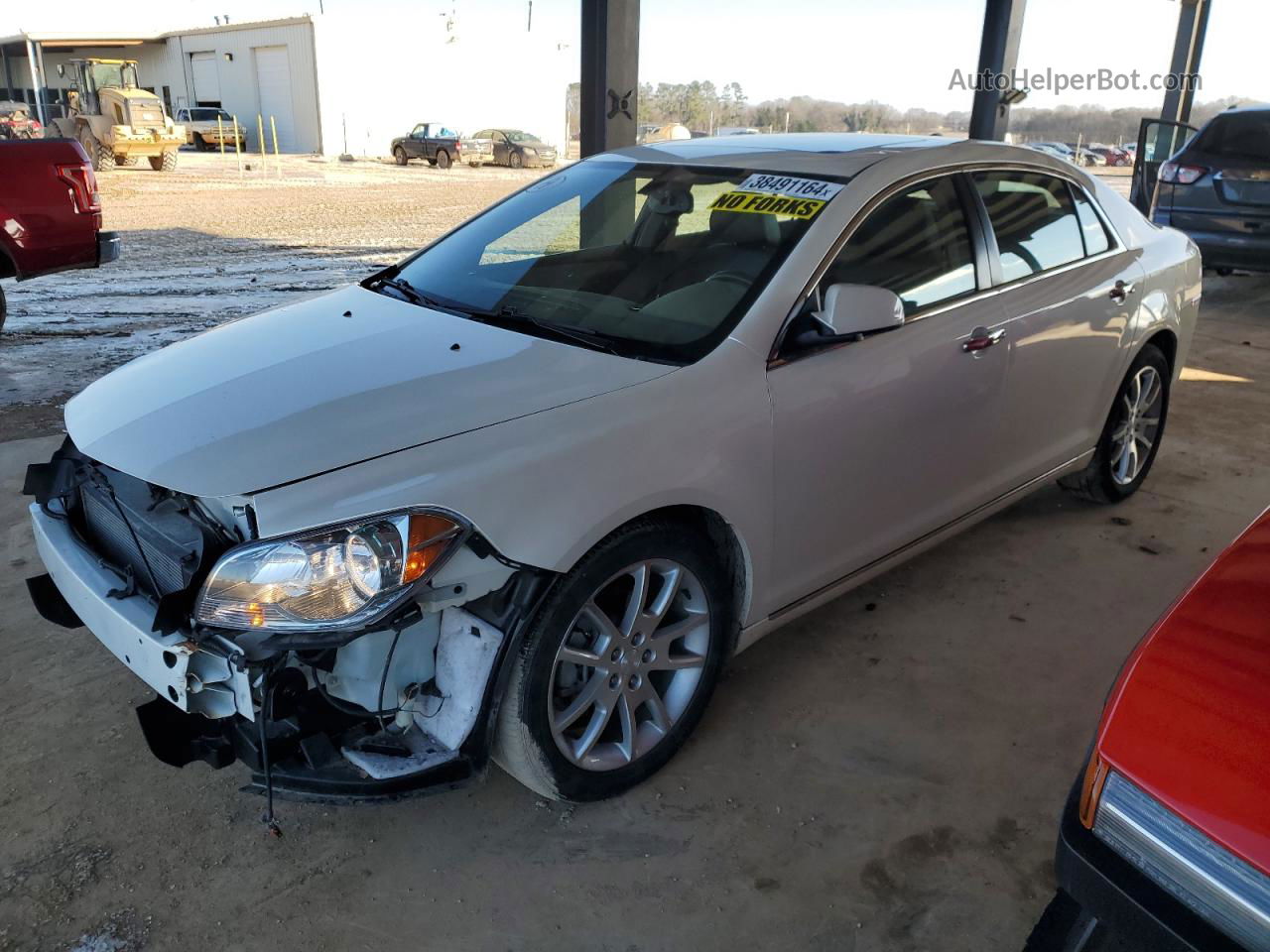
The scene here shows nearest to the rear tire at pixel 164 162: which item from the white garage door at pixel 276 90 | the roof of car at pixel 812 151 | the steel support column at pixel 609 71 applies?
the white garage door at pixel 276 90

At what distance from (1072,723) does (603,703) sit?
4.87ft

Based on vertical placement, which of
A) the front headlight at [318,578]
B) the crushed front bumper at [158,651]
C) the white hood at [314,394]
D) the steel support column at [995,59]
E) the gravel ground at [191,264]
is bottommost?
the gravel ground at [191,264]

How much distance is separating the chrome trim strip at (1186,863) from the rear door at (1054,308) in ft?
6.79

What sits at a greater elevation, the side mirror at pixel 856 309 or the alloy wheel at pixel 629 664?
the side mirror at pixel 856 309

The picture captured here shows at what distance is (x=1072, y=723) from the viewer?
2.91 m

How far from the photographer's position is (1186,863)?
141cm

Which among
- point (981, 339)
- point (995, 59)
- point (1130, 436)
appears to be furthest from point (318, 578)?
point (995, 59)

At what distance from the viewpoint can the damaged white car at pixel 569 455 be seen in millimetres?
2004

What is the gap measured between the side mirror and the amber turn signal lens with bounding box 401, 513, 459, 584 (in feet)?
3.84

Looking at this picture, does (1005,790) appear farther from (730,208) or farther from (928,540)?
(730,208)

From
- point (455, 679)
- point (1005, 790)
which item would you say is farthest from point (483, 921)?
point (1005, 790)

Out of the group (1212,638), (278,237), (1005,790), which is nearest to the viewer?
(1212,638)

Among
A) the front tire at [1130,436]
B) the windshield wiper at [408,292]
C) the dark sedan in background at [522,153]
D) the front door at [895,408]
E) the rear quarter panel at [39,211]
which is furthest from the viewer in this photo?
the dark sedan in background at [522,153]

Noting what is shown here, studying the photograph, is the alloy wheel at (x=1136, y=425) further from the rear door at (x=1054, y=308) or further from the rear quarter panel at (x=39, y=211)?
the rear quarter panel at (x=39, y=211)
